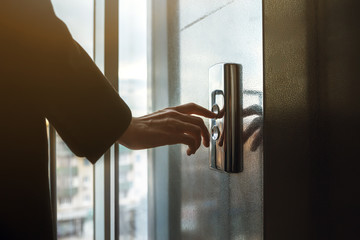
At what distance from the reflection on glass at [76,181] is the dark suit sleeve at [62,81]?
0.46 m

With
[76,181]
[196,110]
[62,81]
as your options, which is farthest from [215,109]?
[76,181]

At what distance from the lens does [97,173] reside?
1053 mm

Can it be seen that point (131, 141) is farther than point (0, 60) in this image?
Yes

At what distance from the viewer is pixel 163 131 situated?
2.28ft

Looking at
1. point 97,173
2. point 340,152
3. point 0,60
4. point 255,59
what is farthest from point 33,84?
point 340,152

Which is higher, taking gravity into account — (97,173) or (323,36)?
(323,36)

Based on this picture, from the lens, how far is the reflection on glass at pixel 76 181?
1029 mm

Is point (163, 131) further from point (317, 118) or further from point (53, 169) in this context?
point (53, 169)

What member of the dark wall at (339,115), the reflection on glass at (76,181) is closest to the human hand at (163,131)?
the dark wall at (339,115)

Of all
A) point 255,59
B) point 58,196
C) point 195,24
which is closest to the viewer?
point 255,59

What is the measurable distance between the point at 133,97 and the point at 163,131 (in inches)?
17.5

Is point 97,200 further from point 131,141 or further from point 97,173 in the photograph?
point 131,141

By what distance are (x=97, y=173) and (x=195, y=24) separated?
0.56 metres

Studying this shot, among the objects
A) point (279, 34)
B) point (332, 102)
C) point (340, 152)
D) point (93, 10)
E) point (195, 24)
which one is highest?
point (93, 10)
